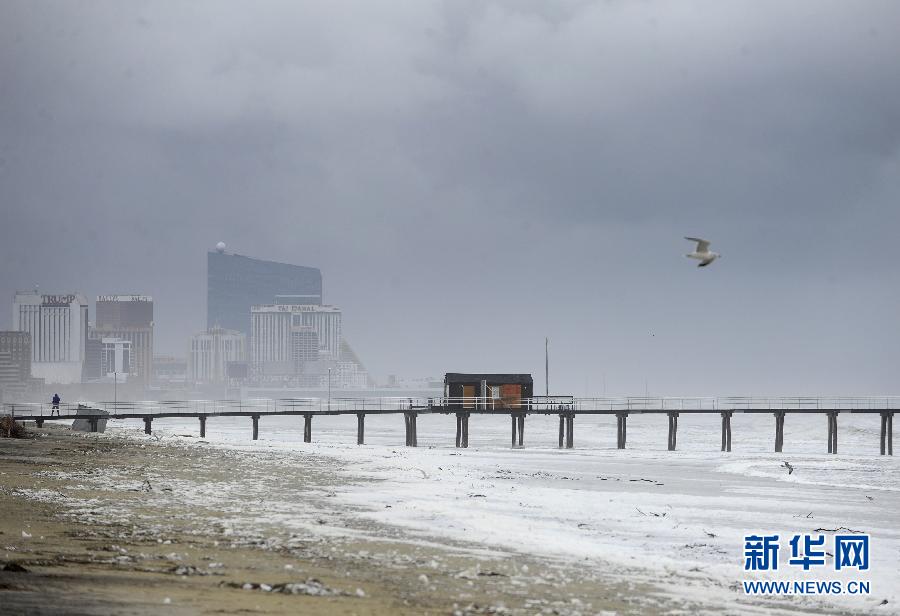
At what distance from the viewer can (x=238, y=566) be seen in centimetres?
1327

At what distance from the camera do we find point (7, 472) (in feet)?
84.3

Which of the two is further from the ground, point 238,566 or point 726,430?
point 238,566

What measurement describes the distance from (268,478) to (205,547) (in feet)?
47.1

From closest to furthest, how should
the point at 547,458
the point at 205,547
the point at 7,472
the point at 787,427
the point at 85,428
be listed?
the point at 205,547, the point at 7,472, the point at 547,458, the point at 85,428, the point at 787,427

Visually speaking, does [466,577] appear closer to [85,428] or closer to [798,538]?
[798,538]

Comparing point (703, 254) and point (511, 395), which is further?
point (511, 395)

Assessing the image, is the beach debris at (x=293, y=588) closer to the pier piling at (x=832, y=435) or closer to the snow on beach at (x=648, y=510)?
the snow on beach at (x=648, y=510)

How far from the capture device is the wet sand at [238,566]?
35.6ft

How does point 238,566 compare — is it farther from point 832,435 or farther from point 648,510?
point 832,435

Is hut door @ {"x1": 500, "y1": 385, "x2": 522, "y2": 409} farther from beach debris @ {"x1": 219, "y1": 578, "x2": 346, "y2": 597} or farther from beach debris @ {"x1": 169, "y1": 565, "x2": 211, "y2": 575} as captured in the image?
beach debris @ {"x1": 219, "y1": 578, "x2": 346, "y2": 597}

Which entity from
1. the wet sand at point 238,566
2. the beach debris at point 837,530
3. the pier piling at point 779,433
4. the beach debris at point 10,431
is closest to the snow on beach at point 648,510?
the beach debris at point 837,530

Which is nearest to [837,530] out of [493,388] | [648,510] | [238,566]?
[648,510]

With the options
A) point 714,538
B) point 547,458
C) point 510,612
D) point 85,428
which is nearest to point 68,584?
point 510,612

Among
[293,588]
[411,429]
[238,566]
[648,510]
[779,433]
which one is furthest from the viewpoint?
[779,433]
